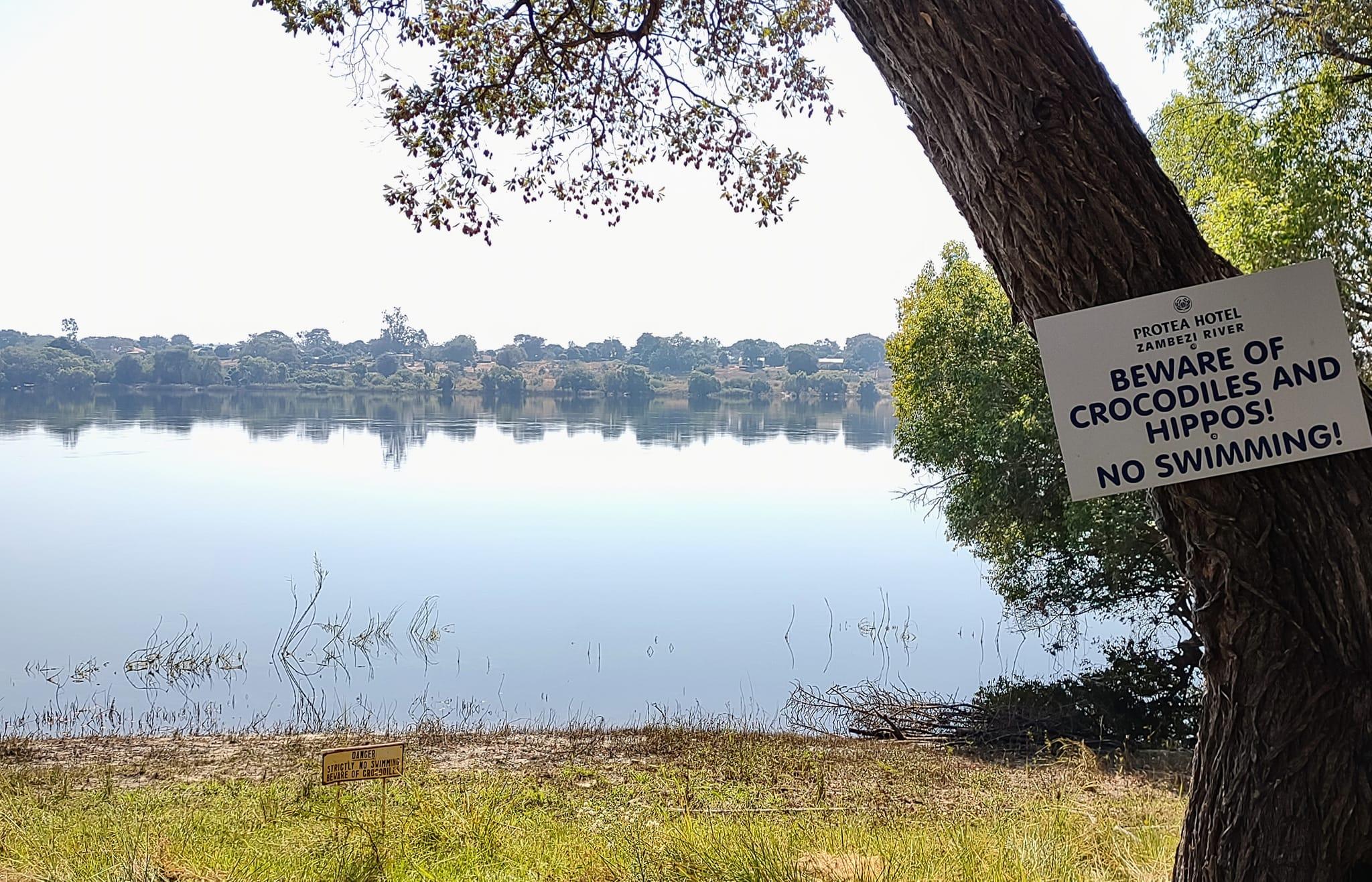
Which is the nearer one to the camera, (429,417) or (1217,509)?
(1217,509)

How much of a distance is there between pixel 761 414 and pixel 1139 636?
6285 centimetres

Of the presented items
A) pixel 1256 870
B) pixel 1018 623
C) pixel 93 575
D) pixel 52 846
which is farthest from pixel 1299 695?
pixel 93 575

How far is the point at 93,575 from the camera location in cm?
1898

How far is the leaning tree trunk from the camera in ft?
6.74

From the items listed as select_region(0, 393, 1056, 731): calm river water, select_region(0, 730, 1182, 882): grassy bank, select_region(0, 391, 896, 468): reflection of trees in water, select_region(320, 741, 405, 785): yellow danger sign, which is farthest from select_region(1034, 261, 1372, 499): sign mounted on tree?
select_region(0, 391, 896, 468): reflection of trees in water

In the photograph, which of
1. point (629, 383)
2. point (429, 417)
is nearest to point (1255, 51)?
point (429, 417)

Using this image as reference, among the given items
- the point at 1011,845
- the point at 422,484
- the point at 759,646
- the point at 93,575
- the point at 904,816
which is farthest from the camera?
the point at 422,484

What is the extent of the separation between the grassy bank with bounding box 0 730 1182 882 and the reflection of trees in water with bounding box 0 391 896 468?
107 ft

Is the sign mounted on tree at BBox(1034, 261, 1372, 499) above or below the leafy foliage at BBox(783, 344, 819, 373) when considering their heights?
below

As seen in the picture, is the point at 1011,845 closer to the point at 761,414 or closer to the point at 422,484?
the point at 422,484

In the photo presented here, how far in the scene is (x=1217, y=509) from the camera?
6.81 feet

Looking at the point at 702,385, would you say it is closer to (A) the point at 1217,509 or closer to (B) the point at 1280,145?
(B) the point at 1280,145

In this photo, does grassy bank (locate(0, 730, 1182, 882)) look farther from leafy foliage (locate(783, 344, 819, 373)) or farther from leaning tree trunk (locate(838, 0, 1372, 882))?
leafy foliage (locate(783, 344, 819, 373))

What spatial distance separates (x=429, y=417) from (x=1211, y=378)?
69.0 m
